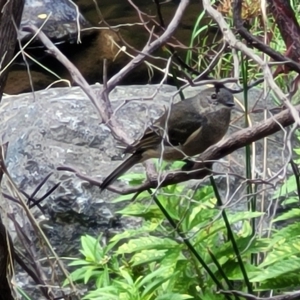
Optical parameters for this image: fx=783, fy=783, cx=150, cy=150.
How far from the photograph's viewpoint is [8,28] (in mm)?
2023

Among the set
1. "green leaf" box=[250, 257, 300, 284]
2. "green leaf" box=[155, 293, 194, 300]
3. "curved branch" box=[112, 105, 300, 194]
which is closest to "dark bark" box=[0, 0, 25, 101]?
"curved branch" box=[112, 105, 300, 194]

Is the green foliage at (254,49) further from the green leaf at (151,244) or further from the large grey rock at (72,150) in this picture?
the green leaf at (151,244)

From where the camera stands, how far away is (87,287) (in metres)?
3.22

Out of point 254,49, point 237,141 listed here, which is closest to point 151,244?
point 237,141

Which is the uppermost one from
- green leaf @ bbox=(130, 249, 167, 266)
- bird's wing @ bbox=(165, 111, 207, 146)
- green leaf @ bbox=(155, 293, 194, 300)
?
bird's wing @ bbox=(165, 111, 207, 146)

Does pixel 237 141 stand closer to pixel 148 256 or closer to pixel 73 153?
pixel 148 256

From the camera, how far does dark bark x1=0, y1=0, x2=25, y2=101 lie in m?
1.99

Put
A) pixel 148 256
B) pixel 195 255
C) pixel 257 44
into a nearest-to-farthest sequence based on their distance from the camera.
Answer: pixel 257 44, pixel 195 255, pixel 148 256

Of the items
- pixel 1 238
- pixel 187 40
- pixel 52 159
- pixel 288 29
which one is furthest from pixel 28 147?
pixel 187 40

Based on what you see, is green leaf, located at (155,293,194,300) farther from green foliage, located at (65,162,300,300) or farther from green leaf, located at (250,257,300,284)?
green leaf, located at (250,257,300,284)

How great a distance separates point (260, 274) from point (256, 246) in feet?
0.62

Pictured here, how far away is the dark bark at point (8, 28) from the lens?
199 centimetres

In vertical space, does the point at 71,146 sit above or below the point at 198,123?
below

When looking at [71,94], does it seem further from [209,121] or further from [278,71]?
[278,71]
